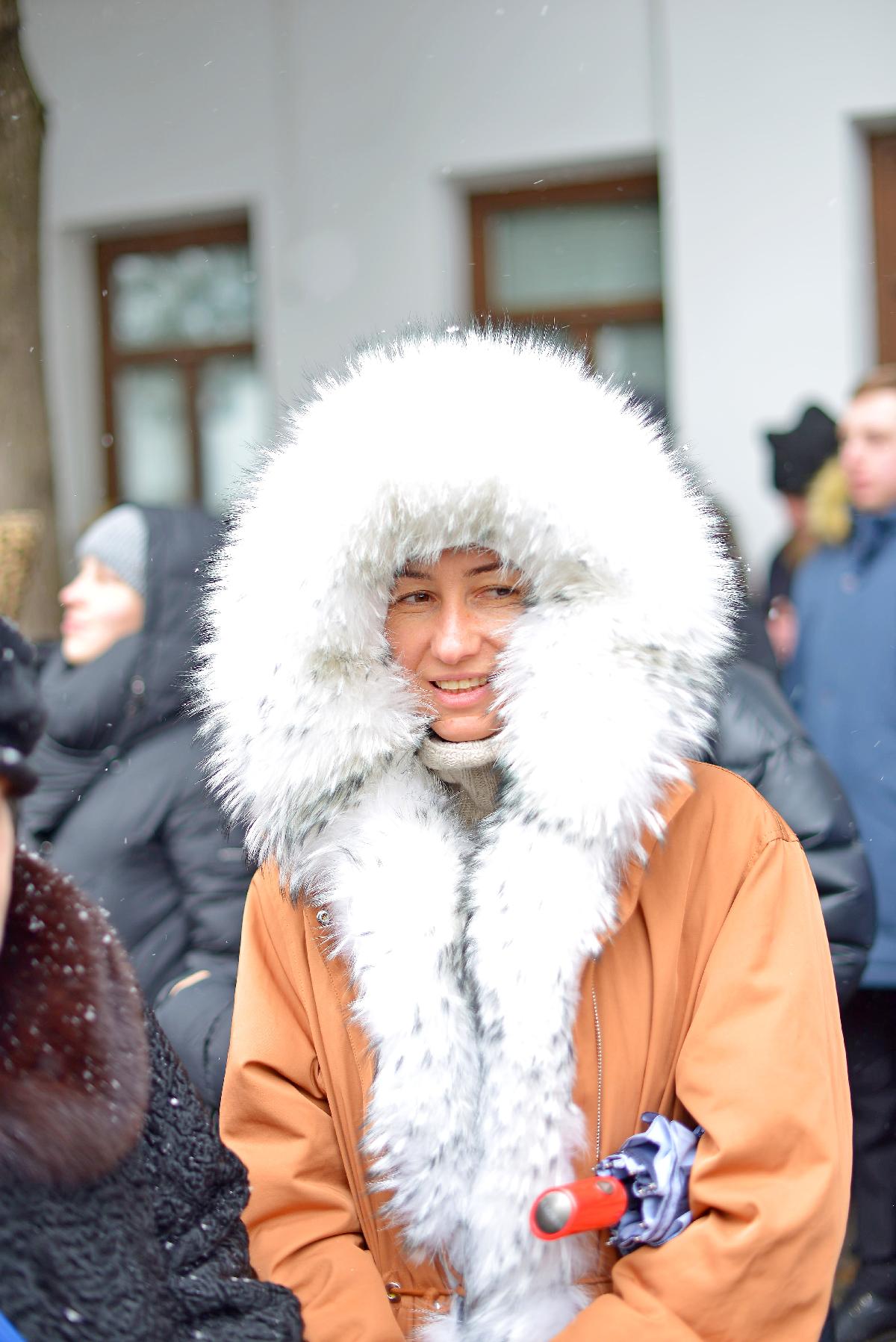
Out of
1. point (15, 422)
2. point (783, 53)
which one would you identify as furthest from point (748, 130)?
point (15, 422)

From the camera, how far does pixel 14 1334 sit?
1030 mm

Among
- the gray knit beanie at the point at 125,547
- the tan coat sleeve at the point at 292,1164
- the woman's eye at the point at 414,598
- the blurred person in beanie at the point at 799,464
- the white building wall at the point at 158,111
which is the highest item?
the white building wall at the point at 158,111

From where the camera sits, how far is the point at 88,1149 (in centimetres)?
108

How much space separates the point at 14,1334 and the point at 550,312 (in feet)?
20.8

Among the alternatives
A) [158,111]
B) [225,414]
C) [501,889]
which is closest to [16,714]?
[501,889]

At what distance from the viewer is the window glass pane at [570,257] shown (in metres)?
6.77

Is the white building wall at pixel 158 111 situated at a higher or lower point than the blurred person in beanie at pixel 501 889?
higher

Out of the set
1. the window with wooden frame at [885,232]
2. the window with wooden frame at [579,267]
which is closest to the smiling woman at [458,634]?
the window with wooden frame at [885,232]

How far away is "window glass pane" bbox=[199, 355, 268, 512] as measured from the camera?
756cm

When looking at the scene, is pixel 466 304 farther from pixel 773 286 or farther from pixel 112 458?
pixel 112 458

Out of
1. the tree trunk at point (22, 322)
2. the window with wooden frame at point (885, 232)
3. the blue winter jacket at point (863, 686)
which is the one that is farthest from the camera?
the window with wooden frame at point (885, 232)

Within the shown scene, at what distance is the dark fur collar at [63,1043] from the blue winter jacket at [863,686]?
2.06 metres

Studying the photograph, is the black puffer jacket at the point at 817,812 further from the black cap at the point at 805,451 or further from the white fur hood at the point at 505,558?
the black cap at the point at 805,451

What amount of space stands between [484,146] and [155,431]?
2525mm
